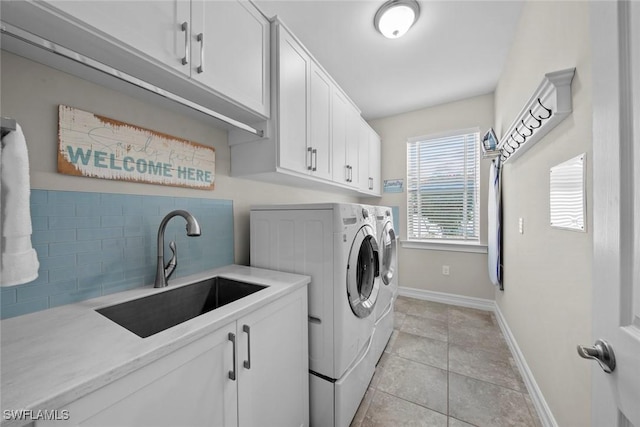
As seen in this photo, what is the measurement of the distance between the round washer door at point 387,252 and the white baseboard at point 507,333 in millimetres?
1088

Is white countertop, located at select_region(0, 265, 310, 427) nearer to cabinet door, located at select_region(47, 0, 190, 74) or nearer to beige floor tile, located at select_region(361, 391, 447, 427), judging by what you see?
cabinet door, located at select_region(47, 0, 190, 74)

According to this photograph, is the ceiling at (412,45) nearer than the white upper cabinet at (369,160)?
Yes

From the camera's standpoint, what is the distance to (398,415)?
4.70 ft

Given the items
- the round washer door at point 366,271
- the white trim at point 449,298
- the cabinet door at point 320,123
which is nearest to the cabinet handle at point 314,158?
the cabinet door at point 320,123

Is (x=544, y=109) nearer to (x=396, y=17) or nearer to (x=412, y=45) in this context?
(x=396, y=17)

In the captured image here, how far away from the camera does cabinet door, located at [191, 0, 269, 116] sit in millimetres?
Answer: 1021

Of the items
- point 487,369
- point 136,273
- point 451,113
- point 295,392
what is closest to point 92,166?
point 136,273

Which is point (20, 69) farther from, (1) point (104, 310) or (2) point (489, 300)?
(2) point (489, 300)

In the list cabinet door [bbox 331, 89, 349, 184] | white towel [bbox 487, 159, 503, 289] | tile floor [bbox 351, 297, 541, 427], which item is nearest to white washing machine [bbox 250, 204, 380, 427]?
tile floor [bbox 351, 297, 541, 427]

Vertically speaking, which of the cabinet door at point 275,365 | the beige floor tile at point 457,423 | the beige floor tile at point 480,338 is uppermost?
the cabinet door at point 275,365

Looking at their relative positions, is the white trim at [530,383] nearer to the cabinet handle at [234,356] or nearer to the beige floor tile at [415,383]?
the beige floor tile at [415,383]

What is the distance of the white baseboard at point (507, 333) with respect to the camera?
136 centimetres

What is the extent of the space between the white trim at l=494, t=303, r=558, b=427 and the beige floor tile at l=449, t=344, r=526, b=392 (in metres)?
0.06

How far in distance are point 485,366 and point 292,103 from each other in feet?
8.11
